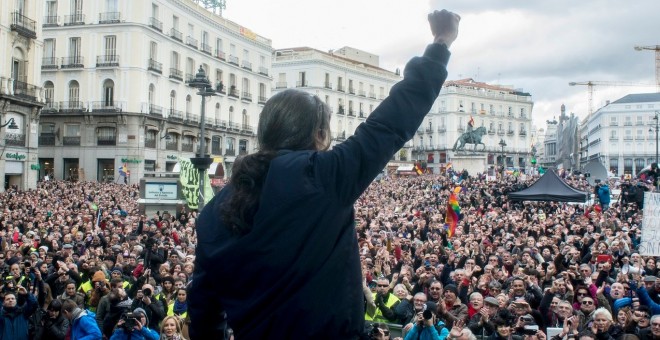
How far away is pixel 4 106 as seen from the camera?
109 ft

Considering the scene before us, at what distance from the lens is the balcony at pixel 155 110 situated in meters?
46.9

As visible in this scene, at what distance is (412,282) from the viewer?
34.8 ft

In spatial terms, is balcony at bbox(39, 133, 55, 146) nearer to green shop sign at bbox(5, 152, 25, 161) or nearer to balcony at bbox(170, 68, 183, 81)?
balcony at bbox(170, 68, 183, 81)

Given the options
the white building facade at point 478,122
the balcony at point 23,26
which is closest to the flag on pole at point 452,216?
the balcony at point 23,26

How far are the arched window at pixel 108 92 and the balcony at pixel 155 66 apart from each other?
2.88 m

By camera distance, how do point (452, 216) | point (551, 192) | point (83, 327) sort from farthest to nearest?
point (551, 192)
point (452, 216)
point (83, 327)

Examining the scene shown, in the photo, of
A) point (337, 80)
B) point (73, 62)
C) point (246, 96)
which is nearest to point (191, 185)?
point (73, 62)

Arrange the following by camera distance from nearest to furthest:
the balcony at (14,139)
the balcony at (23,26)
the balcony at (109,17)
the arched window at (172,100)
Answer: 1. the balcony at (23,26)
2. the balcony at (14,139)
3. the balcony at (109,17)
4. the arched window at (172,100)

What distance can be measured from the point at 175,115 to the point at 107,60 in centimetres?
646

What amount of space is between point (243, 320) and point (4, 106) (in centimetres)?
3558

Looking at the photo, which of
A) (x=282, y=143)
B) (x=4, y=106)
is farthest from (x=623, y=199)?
(x=4, y=106)

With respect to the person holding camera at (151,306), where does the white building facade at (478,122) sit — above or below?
above

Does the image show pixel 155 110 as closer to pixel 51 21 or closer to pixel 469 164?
pixel 51 21

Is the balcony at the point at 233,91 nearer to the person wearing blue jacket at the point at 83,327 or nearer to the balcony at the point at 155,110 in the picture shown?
the balcony at the point at 155,110
